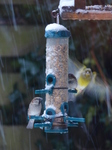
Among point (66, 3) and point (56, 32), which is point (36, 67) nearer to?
point (56, 32)

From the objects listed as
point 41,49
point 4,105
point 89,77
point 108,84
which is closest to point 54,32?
point 89,77

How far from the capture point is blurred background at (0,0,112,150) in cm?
445

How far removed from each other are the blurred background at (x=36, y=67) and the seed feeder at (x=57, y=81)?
4.17 ft

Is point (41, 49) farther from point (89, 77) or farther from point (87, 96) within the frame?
point (89, 77)

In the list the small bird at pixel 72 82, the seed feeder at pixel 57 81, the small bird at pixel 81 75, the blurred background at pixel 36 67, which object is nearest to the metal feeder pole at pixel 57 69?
the seed feeder at pixel 57 81

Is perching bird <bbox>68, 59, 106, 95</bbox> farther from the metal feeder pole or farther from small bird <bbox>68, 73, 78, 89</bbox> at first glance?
the metal feeder pole

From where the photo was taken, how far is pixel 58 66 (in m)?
3.11

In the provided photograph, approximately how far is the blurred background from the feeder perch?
1.63 meters

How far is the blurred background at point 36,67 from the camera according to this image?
445 cm

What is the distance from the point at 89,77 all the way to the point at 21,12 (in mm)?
1266

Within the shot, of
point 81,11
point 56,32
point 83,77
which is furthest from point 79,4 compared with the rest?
point 83,77

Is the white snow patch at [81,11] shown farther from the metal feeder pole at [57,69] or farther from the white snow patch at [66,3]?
the metal feeder pole at [57,69]

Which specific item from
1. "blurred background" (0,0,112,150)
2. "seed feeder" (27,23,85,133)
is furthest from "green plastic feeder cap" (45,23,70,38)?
"blurred background" (0,0,112,150)

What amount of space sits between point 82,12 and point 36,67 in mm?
1908
